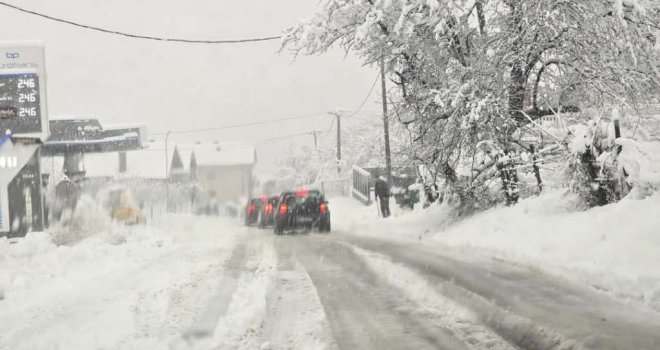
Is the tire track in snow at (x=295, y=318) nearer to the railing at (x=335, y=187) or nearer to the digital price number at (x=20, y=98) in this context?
the digital price number at (x=20, y=98)

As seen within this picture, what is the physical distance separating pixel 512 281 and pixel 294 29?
Answer: 387 inches

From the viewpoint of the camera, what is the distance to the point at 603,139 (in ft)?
33.8

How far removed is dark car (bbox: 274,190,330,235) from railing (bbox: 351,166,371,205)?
522 inches

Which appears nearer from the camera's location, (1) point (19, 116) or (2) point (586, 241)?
(2) point (586, 241)

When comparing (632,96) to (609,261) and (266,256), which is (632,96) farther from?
(266,256)

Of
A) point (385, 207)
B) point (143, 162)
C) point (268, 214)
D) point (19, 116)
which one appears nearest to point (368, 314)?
point (19, 116)

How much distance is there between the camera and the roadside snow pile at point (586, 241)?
7105 mm

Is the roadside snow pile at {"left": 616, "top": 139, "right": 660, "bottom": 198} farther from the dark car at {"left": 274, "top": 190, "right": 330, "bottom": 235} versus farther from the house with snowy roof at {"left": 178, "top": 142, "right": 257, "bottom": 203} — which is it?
the house with snowy roof at {"left": 178, "top": 142, "right": 257, "bottom": 203}

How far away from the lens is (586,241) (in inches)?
358

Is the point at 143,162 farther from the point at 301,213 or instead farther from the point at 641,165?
the point at 641,165

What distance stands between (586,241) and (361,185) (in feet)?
87.3

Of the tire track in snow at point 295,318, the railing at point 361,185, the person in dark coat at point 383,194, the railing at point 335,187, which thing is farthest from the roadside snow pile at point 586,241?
the railing at point 335,187

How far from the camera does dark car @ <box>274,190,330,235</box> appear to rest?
20.4m

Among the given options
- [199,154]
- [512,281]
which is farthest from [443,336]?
[199,154]
